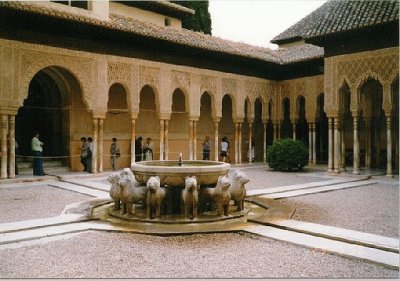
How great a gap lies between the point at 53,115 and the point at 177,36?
6.47 metres

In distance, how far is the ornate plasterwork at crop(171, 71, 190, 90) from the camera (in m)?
17.5

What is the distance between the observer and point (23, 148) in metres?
16.8

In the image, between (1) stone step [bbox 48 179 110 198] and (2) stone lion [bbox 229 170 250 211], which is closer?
(2) stone lion [bbox 229 170 250 211]

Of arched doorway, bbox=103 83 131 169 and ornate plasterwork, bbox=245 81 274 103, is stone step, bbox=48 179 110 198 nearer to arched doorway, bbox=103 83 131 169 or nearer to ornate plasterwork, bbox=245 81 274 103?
arched doorway, bbox=103 83 131 169

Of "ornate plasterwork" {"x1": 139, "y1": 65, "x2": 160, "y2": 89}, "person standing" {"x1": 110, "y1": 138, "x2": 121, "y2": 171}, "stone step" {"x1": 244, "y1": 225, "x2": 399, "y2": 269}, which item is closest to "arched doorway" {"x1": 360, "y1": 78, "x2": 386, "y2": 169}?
"ornate plasterwork" {"x1": 139, "y1": 65, "x2": 160, "y2": 89}

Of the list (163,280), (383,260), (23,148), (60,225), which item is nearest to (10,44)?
(23,148)

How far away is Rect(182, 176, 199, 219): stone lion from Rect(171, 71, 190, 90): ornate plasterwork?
441 inches

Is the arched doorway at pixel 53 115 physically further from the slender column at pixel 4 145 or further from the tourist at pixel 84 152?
the slender column at pixel 4 145

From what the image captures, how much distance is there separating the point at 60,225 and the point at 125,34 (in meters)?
10.3

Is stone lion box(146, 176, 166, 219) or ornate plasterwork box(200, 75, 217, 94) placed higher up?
ornate plasterwork box(200, 75, 217, 94)

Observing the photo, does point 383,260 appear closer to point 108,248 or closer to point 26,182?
point 108,248

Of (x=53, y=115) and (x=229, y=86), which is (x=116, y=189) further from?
(x=229, y=86)

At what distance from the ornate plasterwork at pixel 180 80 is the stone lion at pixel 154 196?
11.1 metres

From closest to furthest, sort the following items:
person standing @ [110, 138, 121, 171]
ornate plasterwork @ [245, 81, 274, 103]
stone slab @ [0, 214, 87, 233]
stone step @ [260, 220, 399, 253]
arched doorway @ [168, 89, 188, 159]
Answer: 1. stone step @ [260, 220, 399, 253]
2. stone slab @ [0, 214, 87, 233]
3. person standing @ [110, 138, 121, 171]
4. arched doorway @ [168, 89, 188, 159]
5. ornate plasterwork @ [245, 81, 274, 103]
